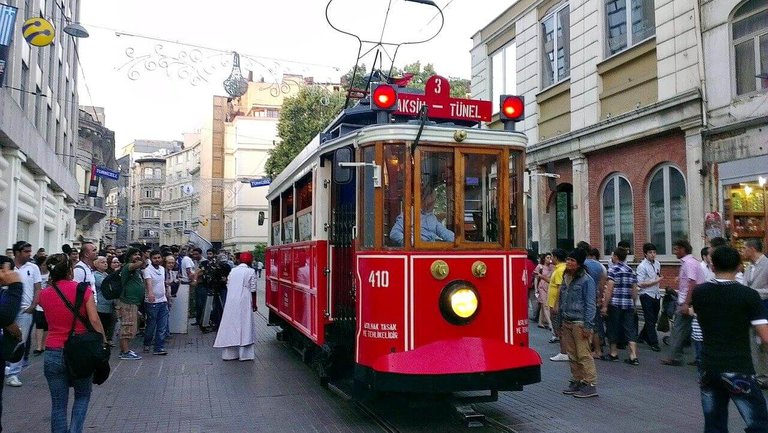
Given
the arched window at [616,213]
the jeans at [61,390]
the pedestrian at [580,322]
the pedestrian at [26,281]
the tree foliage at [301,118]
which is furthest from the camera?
the tree foliage at [301,118]

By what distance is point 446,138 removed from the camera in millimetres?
6039

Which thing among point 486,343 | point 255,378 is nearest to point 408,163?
point 486,343

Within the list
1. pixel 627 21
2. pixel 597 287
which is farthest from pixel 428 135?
pixel 627 21

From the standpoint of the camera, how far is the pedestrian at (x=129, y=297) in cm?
975

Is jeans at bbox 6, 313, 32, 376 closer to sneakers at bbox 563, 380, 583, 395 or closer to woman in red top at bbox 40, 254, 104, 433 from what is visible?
woman in red top at bbox 40, 254, 104, 433

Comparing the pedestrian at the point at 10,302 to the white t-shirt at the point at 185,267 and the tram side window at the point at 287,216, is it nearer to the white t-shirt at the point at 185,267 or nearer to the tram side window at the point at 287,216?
the tram side window at the point at 287,216

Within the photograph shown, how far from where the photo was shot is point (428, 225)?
19.6ft

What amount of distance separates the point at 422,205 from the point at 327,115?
84.5ft

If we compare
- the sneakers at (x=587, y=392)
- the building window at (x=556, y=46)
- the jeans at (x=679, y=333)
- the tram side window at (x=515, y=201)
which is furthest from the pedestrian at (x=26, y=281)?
the building window at (x=556, y=46)

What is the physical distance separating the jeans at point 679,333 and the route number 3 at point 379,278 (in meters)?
5.02

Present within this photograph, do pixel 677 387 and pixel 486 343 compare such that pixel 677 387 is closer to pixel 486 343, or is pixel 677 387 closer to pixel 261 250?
pixel 486 343

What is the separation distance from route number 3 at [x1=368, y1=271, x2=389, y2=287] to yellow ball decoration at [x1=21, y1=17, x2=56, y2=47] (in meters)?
8.18

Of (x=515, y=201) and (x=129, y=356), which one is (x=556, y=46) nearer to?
(x=515, y=201)

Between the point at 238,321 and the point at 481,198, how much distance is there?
17.1ft
